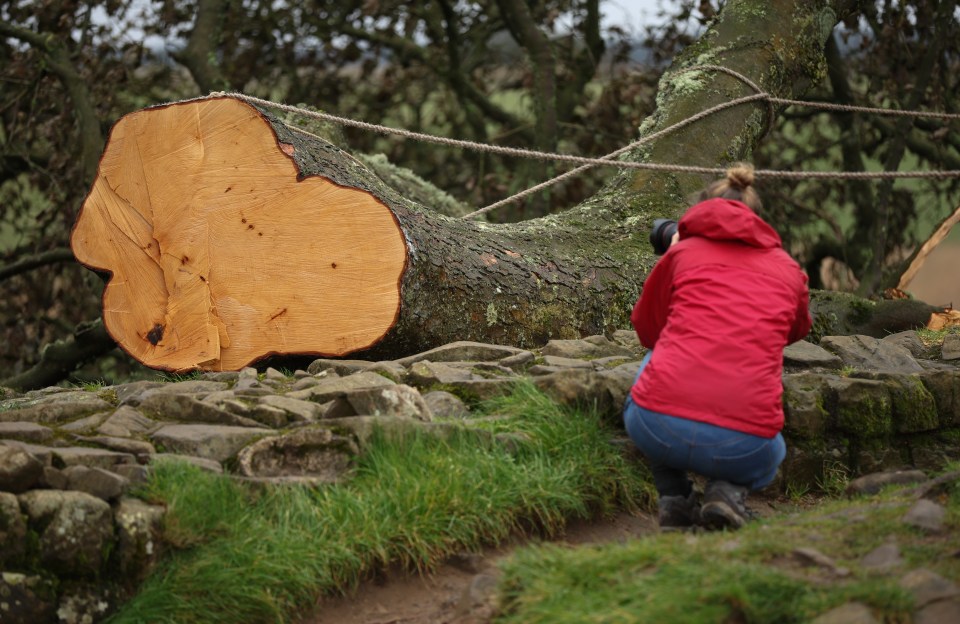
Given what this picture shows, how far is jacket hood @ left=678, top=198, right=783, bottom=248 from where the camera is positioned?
349 cm

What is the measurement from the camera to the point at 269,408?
3822 mm

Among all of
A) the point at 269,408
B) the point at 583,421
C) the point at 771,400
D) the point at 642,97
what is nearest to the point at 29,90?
the point at 642,97

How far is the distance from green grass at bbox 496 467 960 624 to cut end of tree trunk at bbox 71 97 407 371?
190 centimetres

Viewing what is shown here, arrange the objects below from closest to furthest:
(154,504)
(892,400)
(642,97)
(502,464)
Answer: (154,504)
(502,464)
(892,400)
(642,97)

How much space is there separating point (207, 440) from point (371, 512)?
1.98ft

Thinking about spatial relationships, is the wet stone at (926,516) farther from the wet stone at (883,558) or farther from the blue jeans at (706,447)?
the blue jeans at (706,447)

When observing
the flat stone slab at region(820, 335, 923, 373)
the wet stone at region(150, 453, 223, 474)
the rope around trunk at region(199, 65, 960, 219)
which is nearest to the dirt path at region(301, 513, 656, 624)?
the wet stone at region(150, 453, 223, 474)

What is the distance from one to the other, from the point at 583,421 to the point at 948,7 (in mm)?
6353

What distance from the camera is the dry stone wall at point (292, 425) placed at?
3.09m

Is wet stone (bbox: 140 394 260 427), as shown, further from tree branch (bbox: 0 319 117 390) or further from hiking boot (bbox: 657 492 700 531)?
tree branch (bbox: 0 319 117 390)

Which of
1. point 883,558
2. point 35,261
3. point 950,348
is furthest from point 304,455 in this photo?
point 35,261

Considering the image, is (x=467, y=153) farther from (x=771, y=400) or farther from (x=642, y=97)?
(x=771, y=400)

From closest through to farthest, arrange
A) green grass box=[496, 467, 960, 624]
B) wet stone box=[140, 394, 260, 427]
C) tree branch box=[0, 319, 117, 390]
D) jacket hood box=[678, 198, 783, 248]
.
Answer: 1. green grass box=[496, 467, 960, 624]
2. jacket hood box=[678, 198, 783, 248]
3. wet stone box=[140, 394, 260, 427]
4. tree branch box=[0, 319, 117, 390]

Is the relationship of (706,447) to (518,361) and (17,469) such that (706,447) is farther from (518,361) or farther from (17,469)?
(17,469)
